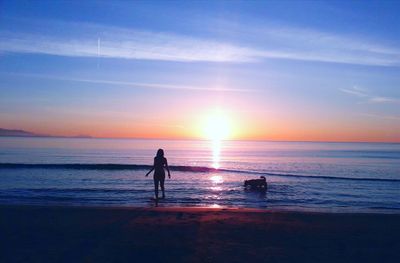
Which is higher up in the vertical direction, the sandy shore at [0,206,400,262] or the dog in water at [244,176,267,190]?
the sandy shore at [0,206,400,262]

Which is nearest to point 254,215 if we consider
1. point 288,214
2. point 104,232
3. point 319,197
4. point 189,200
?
point 288,214

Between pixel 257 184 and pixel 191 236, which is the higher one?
pixel 191 236

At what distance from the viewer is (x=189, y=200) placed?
18609mm

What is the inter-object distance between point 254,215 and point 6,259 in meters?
7.47

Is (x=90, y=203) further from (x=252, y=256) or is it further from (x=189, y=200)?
(x=252, y=256)

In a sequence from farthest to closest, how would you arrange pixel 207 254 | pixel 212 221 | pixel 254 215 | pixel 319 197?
pixel 319 197 → pixel 254 215 → pixel 212 221 → pixel 207 254

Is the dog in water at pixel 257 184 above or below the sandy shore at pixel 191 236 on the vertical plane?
below

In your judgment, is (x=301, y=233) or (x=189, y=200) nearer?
(x=301, y=233)

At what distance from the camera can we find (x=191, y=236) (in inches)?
357

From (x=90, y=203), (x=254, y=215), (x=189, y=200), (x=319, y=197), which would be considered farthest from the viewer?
(x=319, y=197)

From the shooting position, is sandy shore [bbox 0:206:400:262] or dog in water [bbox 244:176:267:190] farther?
dog in water [bbox 244:176:267:190]

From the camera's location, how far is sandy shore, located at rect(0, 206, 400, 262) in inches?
296

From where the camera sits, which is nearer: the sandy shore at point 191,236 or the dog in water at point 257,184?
the sandy shore at point 191,236

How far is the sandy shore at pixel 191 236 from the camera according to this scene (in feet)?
24.7
